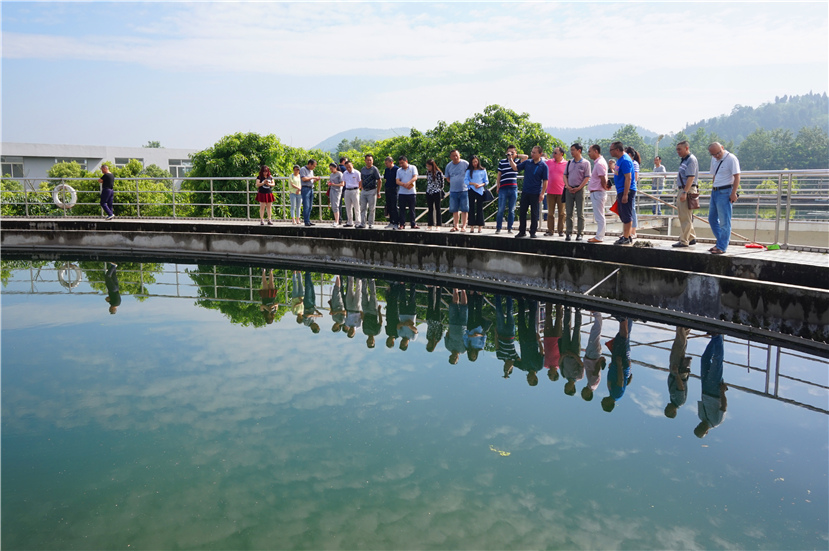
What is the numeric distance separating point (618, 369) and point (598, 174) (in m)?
4.35

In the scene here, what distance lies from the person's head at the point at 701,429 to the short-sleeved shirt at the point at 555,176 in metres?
6.53

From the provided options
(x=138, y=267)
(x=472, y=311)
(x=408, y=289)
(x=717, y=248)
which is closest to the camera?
(x=717, y=248)

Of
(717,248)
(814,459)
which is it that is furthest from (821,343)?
(814,459)

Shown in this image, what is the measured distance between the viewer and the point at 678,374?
6.73 m

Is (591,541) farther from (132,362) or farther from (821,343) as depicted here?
(132,362)

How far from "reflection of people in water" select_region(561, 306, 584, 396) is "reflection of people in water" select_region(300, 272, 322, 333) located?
11.2 feet

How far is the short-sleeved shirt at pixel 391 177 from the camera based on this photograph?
13438mm

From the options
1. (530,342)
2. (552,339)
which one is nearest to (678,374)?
(552,339)

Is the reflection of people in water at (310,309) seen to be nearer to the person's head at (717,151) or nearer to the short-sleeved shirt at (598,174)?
the short-sleeved shirt at (598,174)

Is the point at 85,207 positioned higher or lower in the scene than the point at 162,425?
higher

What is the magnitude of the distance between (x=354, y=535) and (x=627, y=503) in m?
1.79

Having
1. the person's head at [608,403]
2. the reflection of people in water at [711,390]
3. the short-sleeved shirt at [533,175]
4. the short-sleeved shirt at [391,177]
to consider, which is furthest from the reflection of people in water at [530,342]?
the short-sleeved shirt at [391,177]

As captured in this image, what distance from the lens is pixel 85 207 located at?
22438 mm

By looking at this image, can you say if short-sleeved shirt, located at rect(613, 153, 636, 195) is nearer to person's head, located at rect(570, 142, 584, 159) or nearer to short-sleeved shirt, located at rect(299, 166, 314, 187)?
person's head, located at rect(570, 142, 584, 159)
